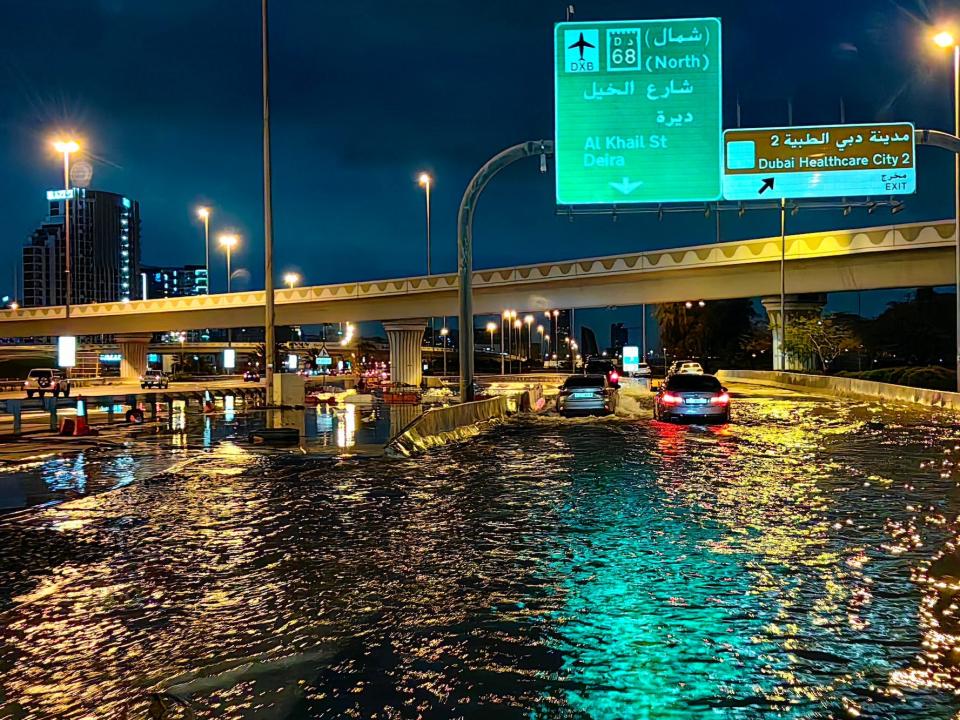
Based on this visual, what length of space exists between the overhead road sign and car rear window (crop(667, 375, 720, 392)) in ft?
19.3

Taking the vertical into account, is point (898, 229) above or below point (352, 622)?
above

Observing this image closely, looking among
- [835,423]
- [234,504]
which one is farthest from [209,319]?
[234,504]

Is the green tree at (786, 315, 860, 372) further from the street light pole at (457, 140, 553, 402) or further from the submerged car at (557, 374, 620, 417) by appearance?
the street light pole at (457, 140, 553, 402)

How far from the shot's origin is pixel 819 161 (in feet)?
87.3

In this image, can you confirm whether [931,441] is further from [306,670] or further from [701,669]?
[306,670]

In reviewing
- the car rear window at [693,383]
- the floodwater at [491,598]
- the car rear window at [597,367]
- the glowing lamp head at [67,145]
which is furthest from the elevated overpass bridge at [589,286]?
the floodwater at [491,598]

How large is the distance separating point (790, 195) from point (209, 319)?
67.2 meters

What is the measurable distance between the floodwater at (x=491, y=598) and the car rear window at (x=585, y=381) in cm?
1826

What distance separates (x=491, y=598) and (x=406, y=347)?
69.1 meters

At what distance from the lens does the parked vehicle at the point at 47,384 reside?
4883 centimetres

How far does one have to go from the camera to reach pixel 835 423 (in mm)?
26938

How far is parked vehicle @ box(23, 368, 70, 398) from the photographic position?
48.8 meters

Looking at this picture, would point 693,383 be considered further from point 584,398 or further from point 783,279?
point 783,279

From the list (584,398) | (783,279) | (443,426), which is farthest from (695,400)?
(783,279)
